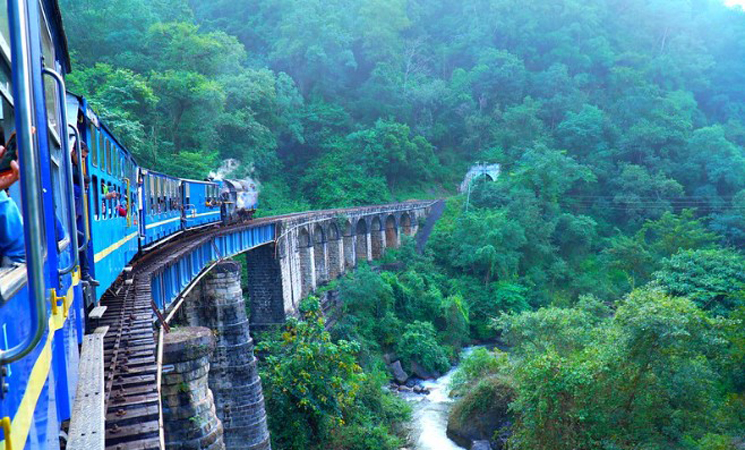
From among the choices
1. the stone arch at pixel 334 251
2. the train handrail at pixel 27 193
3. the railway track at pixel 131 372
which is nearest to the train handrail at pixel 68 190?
the train handrail at pixel 27 193

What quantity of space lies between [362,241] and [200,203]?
723 inches

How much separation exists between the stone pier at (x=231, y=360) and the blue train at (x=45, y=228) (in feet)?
19.3

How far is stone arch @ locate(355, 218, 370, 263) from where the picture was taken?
120ft

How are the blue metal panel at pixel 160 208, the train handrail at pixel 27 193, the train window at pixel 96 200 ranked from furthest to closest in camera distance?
the blue metal panel at pixel 160 208
the train window at pixel 96 200
the train handrail at pixel 27 193

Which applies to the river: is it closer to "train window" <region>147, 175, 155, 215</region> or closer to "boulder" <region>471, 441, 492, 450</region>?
"boulder" <region>471, 441, 492, 450</region>

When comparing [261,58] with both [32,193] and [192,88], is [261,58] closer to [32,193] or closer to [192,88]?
[192,88]

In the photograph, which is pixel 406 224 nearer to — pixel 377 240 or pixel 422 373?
pixel 377 240

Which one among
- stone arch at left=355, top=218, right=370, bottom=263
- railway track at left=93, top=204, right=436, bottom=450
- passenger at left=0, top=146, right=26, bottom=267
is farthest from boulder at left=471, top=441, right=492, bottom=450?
stone arch at left=355, top=218, right=370, bottom=263

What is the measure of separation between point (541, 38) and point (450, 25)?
36.2 feet

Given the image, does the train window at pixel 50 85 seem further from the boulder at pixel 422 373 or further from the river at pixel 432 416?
the boulder at pixel 422 373

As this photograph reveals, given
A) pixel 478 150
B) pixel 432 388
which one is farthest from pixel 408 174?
pixel 432 388

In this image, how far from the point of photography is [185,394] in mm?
8062

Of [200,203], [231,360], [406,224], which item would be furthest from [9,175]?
[406,224]

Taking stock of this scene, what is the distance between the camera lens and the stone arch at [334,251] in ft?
106
